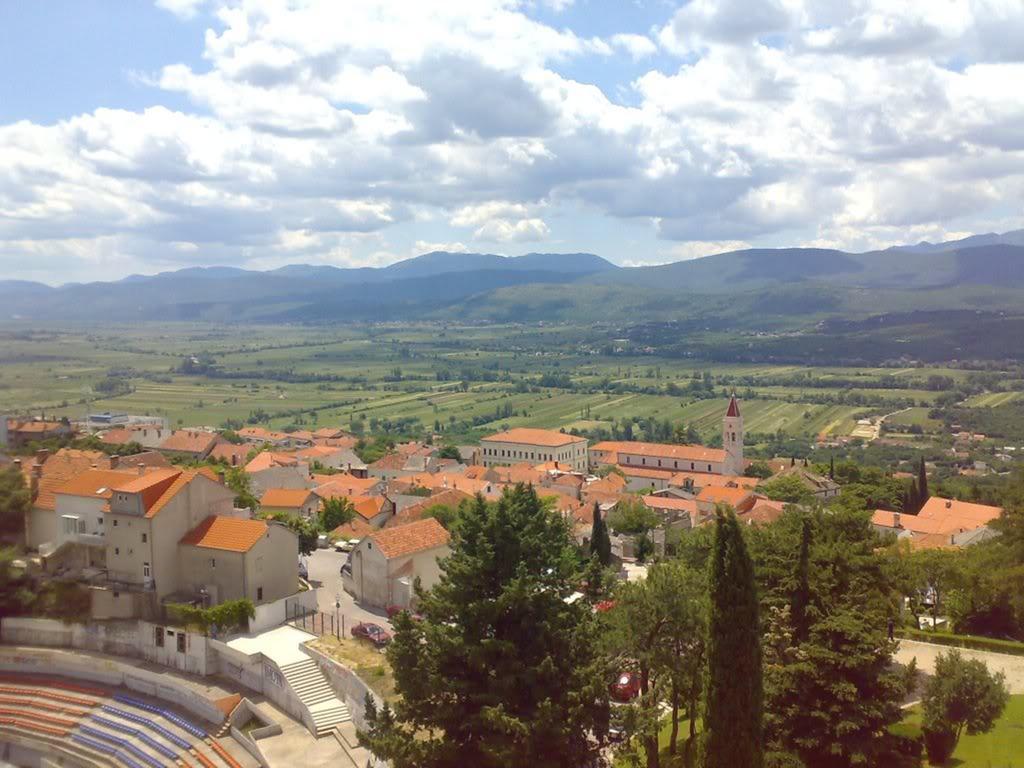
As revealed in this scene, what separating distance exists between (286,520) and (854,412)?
5862 inches

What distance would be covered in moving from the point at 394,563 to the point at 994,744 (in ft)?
72.7

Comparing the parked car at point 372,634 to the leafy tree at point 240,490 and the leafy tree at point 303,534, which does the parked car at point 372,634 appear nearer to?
the leafy tree at point 303,534

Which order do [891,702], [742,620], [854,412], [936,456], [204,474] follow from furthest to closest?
[854,412] < [936,456] < [204,474] < [891,702] < [742,620]

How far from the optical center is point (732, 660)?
18531 millimetres

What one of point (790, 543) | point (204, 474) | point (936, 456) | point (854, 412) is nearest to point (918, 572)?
point (790, 543)

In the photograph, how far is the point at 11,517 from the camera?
40094 mm

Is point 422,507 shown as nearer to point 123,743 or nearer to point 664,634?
point 123,743

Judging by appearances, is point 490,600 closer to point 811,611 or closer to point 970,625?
point 811,611

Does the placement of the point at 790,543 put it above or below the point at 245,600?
above

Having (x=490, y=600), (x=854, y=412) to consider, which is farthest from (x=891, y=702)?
(x=854, y=412)

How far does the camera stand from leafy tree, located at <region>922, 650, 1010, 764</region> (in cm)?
2255

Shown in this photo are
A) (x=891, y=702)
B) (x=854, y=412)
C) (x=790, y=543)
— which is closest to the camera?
(x=891, y=702)

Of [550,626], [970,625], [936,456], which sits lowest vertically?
[936,456]

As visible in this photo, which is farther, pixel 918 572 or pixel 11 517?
pixel 11 517
